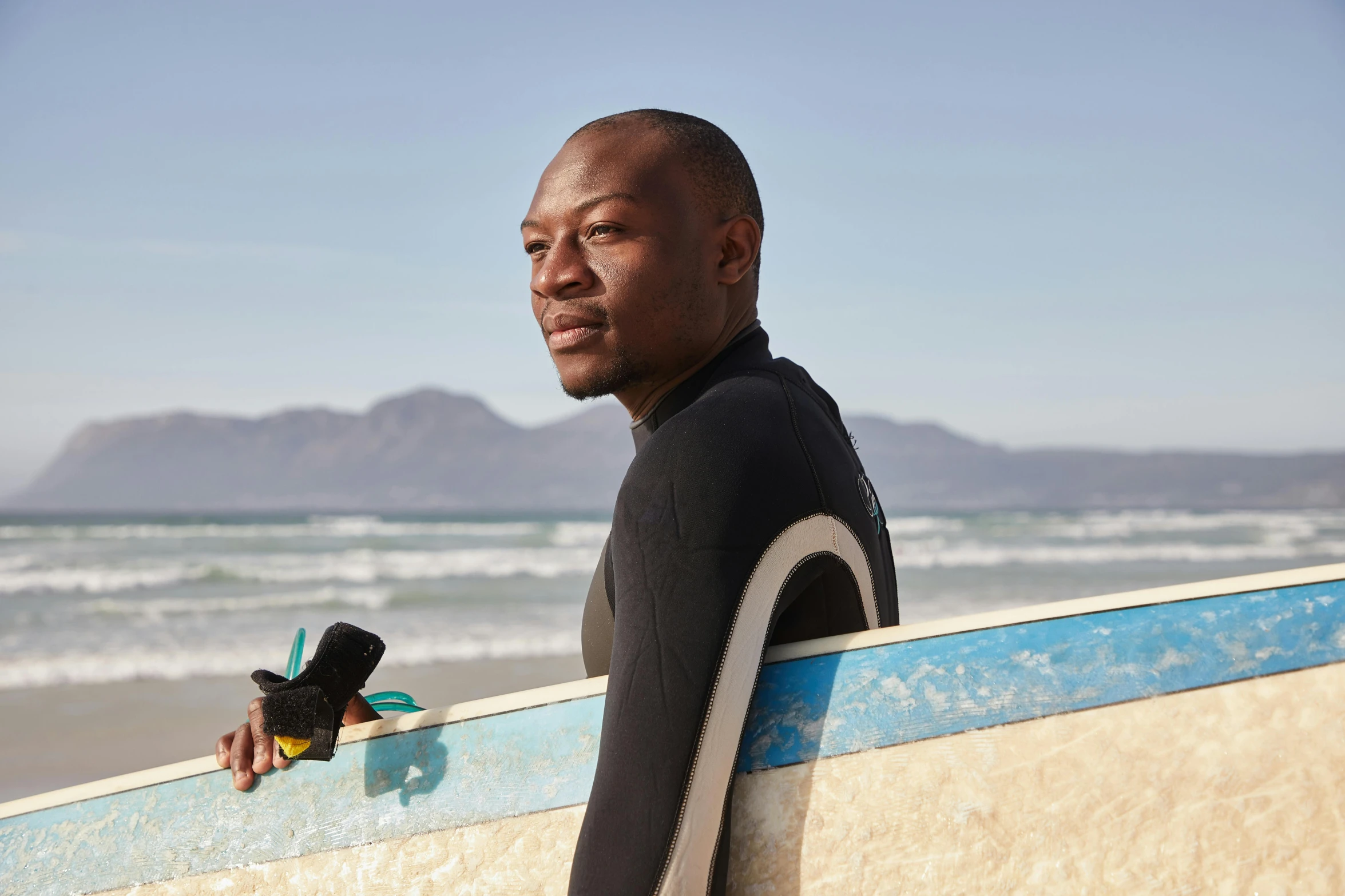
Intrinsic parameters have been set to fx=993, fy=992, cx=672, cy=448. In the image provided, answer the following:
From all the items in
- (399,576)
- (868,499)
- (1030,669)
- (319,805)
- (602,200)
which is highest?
(602,200)

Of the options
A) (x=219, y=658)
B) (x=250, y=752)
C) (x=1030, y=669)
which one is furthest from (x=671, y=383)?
(x=219, y=658)

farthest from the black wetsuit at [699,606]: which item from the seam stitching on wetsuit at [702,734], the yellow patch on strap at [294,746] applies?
the yellow patch on strap at [294,746]

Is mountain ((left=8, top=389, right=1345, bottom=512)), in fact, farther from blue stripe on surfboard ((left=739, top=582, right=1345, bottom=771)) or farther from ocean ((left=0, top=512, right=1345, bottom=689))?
blue stripe on surfboard ((left=739, top=582, right=1345, bottom=771))

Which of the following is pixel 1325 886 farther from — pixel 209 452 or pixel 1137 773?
pixel 209 452

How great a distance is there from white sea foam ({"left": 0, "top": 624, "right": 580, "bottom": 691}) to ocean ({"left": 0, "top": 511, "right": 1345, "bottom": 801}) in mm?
34

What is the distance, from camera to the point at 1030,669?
129cm

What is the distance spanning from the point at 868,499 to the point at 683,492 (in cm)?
40

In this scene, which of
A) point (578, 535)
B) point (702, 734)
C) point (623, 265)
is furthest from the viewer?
point (578, 535)

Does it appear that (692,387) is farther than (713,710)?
Yes

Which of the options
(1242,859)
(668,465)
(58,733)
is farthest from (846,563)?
(58,733)

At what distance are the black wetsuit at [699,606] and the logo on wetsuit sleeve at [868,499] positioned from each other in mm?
80

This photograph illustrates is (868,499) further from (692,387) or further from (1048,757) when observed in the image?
(1048,757)

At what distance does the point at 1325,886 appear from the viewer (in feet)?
4.13

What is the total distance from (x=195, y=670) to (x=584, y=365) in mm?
8482
